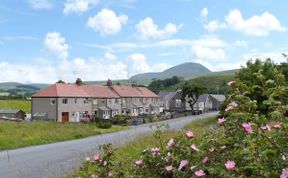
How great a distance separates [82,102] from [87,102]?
1927mm

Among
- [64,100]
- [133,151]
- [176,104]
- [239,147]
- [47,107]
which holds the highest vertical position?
[64,100]

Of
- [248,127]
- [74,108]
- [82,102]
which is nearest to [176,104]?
[82,102]

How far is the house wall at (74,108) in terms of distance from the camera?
242ft

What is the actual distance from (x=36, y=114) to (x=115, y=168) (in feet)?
236

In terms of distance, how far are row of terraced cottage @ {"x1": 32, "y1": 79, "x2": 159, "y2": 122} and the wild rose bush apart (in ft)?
231

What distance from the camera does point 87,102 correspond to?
263 feet

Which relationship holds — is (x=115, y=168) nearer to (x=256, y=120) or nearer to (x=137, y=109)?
(x=256, y=120)

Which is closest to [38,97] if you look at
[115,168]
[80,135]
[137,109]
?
[137,109]

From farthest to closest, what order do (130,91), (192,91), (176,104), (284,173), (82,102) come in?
(176,104) < (192,91) < (130,91) < (82,102) < (284,173)

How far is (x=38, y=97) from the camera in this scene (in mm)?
74875

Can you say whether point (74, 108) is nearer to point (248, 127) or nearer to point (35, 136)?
point (35, 136)

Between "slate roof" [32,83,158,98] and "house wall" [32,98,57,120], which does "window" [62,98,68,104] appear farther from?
"house wall" [32,98,57,120]

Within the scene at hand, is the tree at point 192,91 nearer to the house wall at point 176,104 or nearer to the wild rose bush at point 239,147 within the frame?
the house wall at point 176,104

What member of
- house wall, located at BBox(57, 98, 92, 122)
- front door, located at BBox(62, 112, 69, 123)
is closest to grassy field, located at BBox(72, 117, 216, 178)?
house wall, located at BBox(57, 98, 92, 122)
